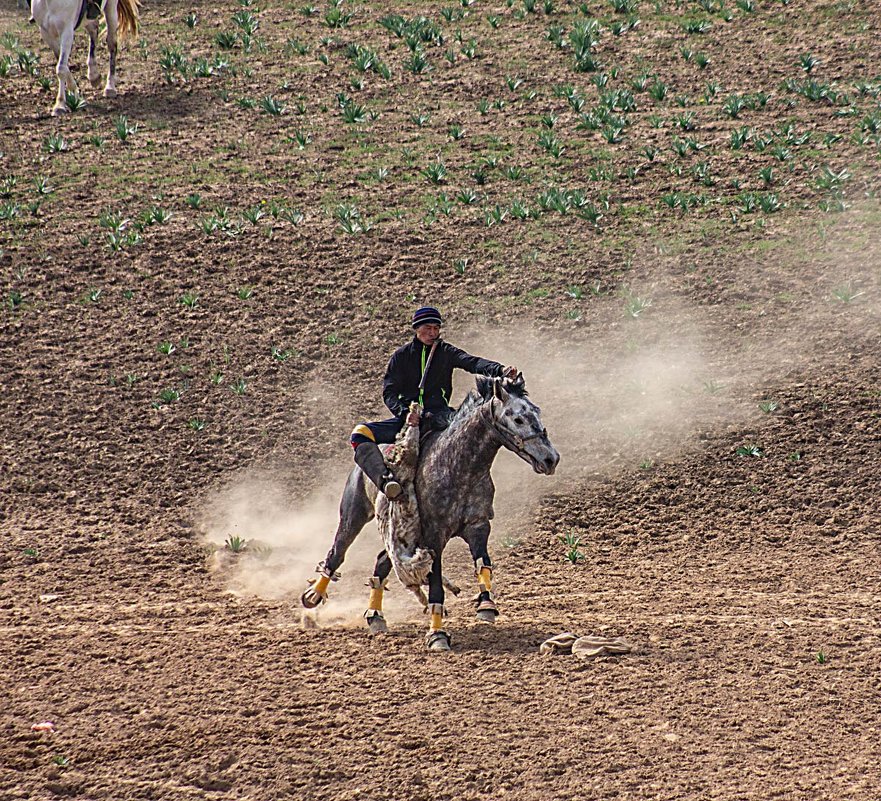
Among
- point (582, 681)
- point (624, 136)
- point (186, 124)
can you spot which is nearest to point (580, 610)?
point (582, 681)

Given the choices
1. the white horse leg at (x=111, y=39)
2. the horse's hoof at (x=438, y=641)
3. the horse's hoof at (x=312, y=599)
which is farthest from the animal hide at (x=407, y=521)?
the white horse leg at (x=111, y=39)

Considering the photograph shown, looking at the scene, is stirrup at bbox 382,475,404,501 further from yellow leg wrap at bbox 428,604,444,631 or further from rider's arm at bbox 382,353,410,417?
yellow leg wrap at bbox 428,604,444,631

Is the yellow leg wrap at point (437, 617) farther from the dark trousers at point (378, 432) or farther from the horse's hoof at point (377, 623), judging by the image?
the dark trousers at point (378, 432)

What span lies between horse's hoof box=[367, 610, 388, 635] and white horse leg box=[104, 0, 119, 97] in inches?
657

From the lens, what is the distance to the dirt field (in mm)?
7414

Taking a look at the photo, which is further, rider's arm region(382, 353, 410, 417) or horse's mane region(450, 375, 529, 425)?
rider's arm region(382, 353, 410, 417)

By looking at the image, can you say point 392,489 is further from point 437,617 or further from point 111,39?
point 111,39

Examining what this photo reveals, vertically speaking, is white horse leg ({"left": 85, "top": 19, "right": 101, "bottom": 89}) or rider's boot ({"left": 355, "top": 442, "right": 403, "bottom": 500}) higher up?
white horse leg ({"left": 85, "top": 19, "right": 101, "bottom": 89})

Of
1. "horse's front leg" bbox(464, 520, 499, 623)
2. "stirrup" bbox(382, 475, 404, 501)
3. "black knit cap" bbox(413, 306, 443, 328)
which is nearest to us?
"stirrup" bbox(382, 475, 404, 501)

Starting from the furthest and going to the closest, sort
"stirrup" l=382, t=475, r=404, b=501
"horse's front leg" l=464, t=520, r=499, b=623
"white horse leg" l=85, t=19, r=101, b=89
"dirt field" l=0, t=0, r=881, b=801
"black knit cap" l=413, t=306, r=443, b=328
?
"white horse leg" l=85, t=19, r=101, b=89 → "black knit cap" l=413, t=306, r=443, b=328 → "horse's front leg" l=464, t=520, r=499, b=623 → "stirrup" l=382, t=475, r=404, b=501 → "dirt field" l=0, t=0, r=881, b=801

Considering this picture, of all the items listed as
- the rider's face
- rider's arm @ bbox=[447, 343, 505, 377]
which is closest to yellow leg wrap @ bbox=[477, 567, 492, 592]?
rider's arm @ bbox=[447, 343, 505, 377]

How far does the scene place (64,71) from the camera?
22047 mm

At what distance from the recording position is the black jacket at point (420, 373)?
880 centimetres

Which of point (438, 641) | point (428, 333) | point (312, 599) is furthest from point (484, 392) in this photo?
point (312, 599)
